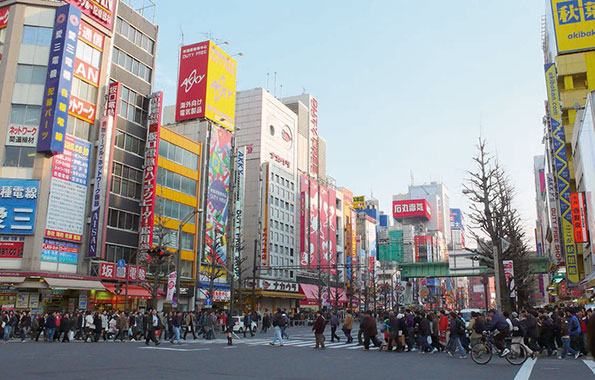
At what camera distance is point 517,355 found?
49.5 feet

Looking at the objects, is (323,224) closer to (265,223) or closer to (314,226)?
(314,226)

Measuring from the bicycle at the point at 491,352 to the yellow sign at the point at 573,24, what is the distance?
34.9m

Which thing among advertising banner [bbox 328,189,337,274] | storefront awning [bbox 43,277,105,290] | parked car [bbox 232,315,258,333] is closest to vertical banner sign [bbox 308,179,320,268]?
advertising banner [bbox 328,189,337,274]

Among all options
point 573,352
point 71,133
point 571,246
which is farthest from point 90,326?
point 571,246

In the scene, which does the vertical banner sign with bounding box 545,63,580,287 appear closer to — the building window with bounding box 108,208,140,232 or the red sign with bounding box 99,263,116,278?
the building window with bounding box 108,208,140,232

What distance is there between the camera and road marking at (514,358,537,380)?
477 inches

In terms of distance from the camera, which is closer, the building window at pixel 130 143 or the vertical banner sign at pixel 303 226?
the building window at pixel 130 143

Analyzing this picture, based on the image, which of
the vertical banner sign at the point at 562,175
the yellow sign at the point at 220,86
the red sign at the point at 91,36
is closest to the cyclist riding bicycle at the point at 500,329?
the vertical banner sign at the point at 562,175

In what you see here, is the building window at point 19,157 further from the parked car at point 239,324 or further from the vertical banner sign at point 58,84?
the parked car at point 239,324

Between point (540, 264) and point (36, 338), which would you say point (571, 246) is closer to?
point (540, 264)

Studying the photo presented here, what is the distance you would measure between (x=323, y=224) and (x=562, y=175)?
141 ft

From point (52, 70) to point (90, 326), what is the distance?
62.5 feet

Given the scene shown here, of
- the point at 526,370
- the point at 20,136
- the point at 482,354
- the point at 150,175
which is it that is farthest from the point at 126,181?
the point at 526,370

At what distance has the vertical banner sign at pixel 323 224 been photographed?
81375 mm
